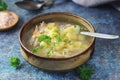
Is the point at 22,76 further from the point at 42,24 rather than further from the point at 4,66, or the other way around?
the point at 42,24

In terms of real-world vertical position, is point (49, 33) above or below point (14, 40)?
above

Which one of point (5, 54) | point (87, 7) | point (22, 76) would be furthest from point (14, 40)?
point (87, 7)

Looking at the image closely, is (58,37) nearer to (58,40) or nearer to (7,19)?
(58,40)

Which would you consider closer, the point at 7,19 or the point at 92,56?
the point at 92,56

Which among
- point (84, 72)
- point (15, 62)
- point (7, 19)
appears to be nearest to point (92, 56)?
point (84, 72)

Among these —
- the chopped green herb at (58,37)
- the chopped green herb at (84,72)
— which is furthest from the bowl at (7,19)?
the chopped green herb at (84,72)

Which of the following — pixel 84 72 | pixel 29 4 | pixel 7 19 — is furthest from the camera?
pixel 29 4
